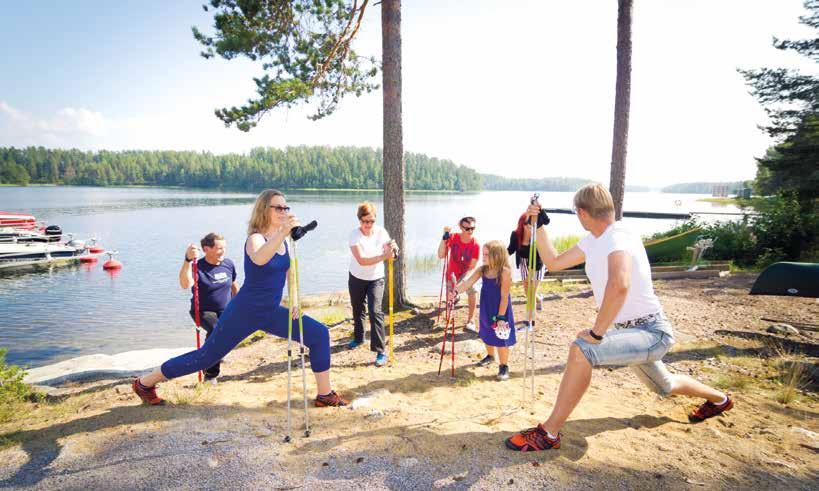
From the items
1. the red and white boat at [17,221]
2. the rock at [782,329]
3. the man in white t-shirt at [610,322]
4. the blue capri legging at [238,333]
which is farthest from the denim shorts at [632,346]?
the red and white boat at [17,221]

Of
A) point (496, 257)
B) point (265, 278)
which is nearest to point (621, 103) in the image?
point (496, 257)

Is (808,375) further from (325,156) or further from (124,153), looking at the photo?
(124,153)

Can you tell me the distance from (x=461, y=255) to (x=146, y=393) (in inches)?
185

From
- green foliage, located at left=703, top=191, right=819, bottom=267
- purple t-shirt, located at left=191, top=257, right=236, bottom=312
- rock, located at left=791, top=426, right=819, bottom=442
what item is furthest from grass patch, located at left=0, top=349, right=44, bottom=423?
green foliage, located at left=703, top=191, right=819, bottom=267

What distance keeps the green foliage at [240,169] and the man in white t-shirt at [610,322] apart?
343 ft

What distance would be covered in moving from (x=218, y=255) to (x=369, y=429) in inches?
117

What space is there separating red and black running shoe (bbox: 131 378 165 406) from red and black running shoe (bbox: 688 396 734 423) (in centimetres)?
490

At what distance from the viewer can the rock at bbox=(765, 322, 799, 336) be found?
724cm

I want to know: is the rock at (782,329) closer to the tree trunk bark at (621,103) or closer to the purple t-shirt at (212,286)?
the tree trunk bark at (621,103)

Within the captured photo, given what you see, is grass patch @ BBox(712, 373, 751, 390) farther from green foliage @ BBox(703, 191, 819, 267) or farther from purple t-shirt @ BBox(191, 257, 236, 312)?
green foliage @ BBox(703, 191, 819, 267)

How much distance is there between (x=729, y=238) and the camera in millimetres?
16578

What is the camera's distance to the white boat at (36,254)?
2219cm

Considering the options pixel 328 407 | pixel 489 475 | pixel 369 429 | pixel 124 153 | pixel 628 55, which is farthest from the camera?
pixel 124 153

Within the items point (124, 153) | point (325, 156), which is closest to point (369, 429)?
point (325, 156)
